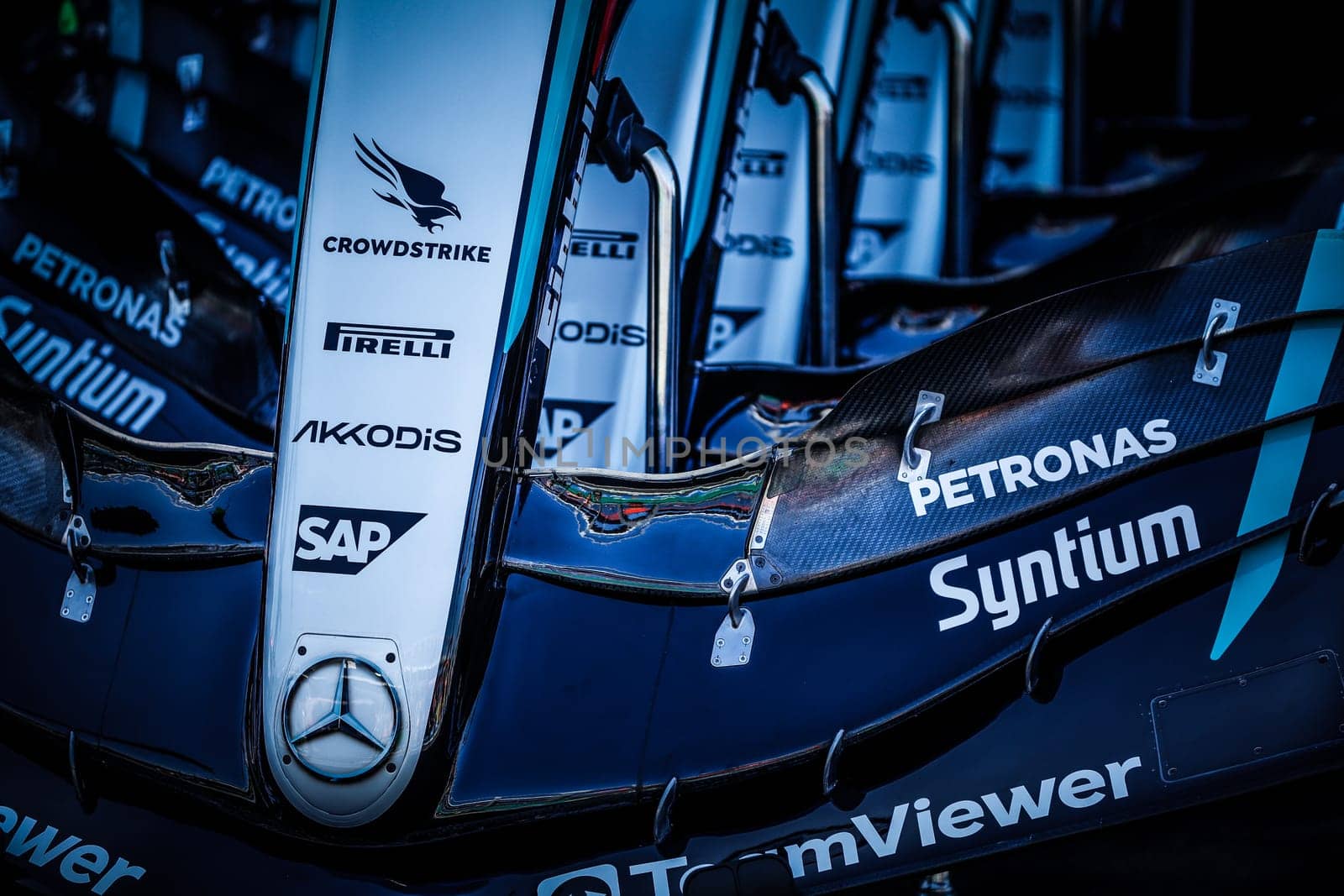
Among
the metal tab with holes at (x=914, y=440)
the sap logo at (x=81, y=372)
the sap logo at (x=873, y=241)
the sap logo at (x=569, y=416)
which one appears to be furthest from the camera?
the sap logo at (x=873, y=241)

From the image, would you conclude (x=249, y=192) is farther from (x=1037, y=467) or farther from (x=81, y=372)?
(x=1037, y=467)

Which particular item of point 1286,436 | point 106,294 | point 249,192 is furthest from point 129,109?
point 1286,436

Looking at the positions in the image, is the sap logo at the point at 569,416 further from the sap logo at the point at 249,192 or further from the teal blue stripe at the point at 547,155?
the sap logo at the point at 249,192

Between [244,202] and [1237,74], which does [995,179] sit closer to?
[1237,74]

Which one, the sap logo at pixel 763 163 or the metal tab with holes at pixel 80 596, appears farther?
the sap logo at pixel 763 163

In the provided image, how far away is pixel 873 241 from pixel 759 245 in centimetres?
101

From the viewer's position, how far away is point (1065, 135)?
4891 millimetres

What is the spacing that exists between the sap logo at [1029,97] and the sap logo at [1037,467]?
3657mm

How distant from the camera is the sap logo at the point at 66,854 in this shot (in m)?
1.54

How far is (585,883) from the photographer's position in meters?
1.48

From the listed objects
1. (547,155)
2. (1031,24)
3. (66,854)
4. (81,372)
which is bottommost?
(66,854)

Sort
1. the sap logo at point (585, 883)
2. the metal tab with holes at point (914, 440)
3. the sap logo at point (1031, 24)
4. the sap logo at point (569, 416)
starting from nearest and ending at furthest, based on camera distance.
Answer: the sap logo at point (585, 883) → the metal tab with holes at point (914, 440) → the sap logo at point (569, 416) → the sap logo at point (1031, 24)

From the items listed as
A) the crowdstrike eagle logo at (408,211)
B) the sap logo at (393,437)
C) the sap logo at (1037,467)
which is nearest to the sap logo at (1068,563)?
the sap logo at (1037,467)

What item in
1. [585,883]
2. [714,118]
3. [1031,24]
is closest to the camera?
[585,883]
